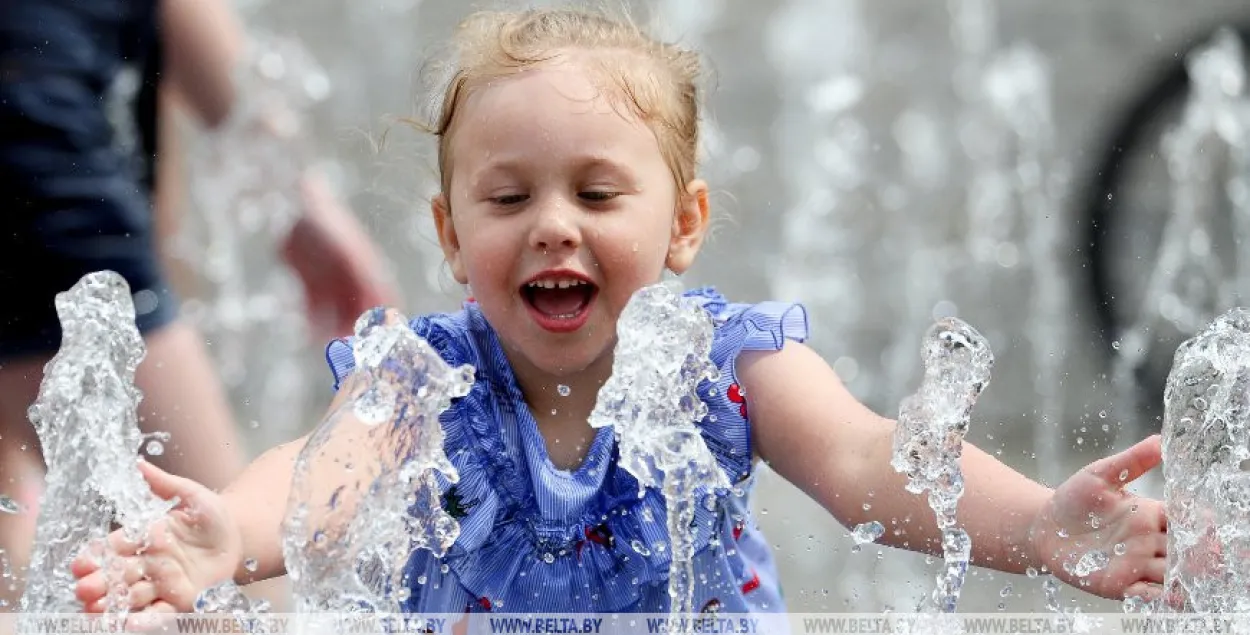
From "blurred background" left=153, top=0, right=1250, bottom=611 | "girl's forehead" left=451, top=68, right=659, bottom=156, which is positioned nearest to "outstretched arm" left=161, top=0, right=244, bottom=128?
"girl's forehead" left=451, top=68, right=659, bottom=156

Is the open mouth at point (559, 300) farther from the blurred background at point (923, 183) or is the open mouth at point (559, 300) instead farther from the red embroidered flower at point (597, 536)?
the blurred background at point (923, 183)

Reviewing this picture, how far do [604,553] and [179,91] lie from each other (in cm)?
139

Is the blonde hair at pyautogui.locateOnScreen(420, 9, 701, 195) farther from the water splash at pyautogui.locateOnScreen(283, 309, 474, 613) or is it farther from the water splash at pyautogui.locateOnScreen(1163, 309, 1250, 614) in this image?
the water splash at pyautogui.locateOnScreen(1163, 309, 1250, 614)

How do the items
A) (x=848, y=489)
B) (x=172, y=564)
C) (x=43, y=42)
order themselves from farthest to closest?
(x=43, y=42) < (x=848, y=489) < (x=172, y=564)

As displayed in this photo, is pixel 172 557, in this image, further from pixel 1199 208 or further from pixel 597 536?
pixel 1199 208

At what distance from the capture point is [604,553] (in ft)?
7.25

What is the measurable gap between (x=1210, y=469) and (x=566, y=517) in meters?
0.78

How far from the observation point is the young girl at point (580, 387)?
2.13m

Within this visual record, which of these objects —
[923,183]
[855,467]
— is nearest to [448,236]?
[855,467]

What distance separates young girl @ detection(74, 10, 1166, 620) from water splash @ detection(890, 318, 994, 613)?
22 millimetres

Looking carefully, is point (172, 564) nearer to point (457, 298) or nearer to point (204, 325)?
point (457, 298)

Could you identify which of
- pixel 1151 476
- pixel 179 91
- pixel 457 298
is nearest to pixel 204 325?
pixel 457 298

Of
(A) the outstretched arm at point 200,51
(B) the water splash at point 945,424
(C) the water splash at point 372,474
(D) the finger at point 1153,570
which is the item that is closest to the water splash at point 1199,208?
(A) the outstretched arm at point 200,51

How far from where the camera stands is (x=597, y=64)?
2.28 meters
